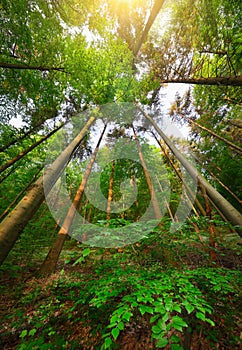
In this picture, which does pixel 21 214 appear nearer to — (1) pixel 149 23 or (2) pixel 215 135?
(2) pixel 215 135

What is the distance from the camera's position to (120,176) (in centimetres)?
1188

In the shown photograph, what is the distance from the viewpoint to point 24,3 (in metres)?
3.42

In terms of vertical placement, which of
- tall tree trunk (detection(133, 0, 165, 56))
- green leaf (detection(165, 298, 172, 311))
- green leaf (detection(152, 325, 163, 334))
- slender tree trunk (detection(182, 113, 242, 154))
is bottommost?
green leaf (detection(152, 325, 163, 334))

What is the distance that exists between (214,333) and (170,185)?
1104 cm

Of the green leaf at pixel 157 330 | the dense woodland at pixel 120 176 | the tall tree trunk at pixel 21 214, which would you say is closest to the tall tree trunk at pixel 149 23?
the dense woodland at pixel 120 176

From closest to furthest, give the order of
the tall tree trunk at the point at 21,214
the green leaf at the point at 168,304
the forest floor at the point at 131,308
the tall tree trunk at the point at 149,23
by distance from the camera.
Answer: the green leaf at the point at 168,304 → the forest floor at the point at 131,308 → the tall tree trunk at the point at 21,214 → the tall tree trunk at the point at 149,23

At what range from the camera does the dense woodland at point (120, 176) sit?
2.26 meters

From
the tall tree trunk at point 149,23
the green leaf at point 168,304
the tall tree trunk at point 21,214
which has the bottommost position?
the green leaf at point 168,304

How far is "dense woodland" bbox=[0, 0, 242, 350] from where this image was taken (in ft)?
7.43

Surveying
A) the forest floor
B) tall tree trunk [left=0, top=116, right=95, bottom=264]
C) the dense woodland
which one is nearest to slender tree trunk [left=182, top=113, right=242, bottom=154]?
the dense woodland

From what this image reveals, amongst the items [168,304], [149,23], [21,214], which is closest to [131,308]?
[168,304]

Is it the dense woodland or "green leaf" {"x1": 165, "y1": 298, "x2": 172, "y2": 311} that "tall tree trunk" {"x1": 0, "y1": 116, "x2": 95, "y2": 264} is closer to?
the dense woodland

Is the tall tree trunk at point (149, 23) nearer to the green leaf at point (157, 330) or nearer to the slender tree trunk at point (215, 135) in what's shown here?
the slender tree trunk at point (215, 135)

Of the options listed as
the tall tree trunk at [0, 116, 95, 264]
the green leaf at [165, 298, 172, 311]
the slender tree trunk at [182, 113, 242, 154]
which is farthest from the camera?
the slender tree trunk at [182, 113, 242, 154]
